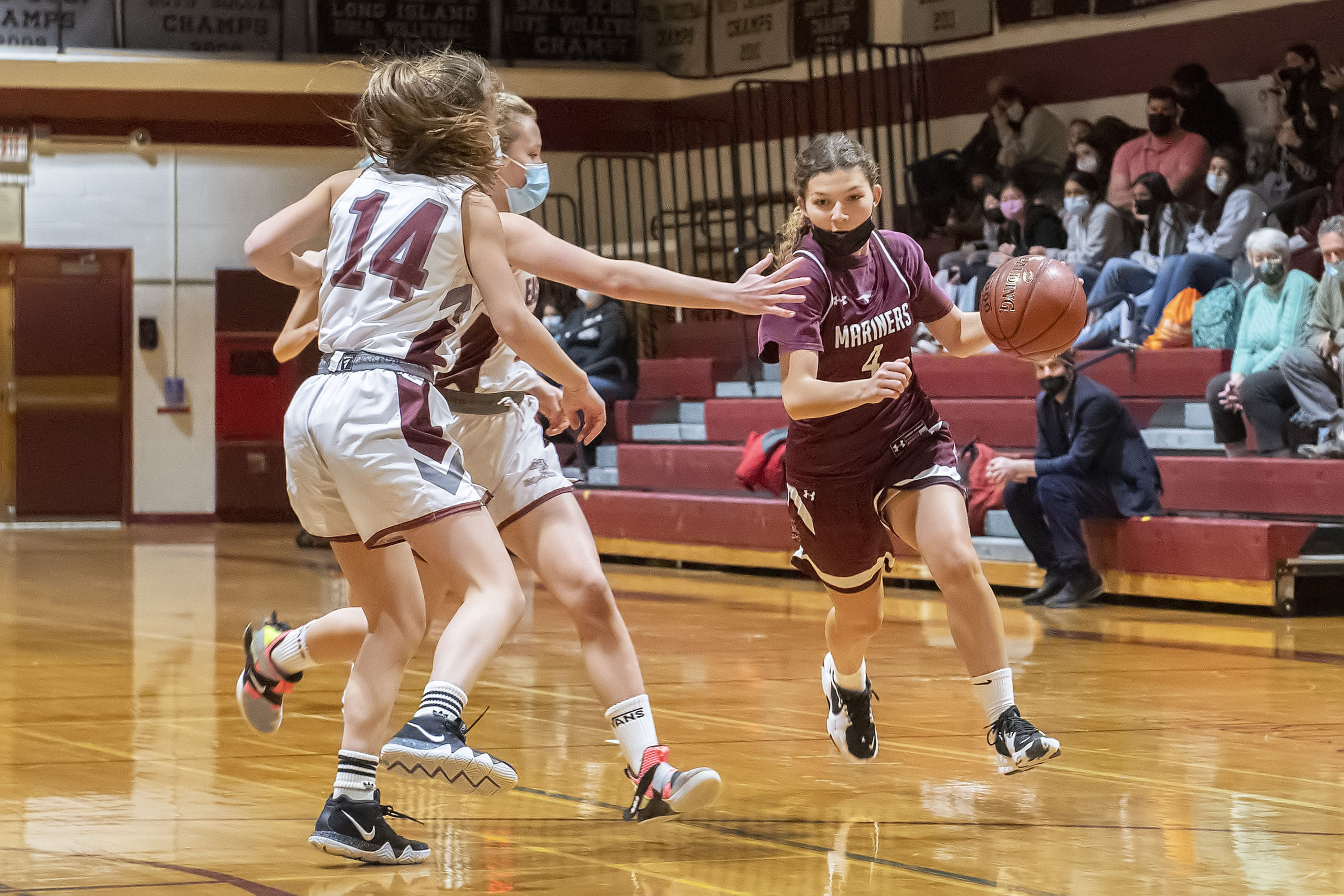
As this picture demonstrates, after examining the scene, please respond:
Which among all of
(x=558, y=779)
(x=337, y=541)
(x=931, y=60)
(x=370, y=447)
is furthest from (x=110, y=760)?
(x=931, y=60)

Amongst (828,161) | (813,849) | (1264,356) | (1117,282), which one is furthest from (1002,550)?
(813,849)

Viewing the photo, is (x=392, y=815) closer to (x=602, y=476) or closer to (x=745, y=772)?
(x=745, y=772)

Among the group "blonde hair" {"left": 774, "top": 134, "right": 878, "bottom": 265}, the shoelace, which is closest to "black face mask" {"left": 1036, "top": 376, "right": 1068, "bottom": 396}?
"blonde hair" {"left": 774, "top": 134, "right": 878, "bottom": 265}

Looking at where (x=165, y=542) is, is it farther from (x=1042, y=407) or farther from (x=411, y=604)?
(x=411, y=604)

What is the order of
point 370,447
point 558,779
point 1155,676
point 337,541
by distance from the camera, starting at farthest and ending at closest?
point 1155,676 → point 558,779 → point 337,541 → point 370,447

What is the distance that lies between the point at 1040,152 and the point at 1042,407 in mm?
3955

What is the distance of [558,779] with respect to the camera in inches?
165

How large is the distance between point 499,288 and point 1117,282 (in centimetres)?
747

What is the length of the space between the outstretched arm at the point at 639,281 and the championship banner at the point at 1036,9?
9.67 m

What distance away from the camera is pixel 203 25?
14.5 metres

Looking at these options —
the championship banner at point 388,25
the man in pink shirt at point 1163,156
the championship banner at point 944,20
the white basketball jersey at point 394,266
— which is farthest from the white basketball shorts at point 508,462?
the championship banner at point 388,25

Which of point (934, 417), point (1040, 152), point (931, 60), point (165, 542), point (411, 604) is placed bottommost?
point (165, 542)

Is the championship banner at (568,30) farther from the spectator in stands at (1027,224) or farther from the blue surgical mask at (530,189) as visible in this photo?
the blue surgical mask at (530,189)

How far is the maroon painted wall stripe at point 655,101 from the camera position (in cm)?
1140
